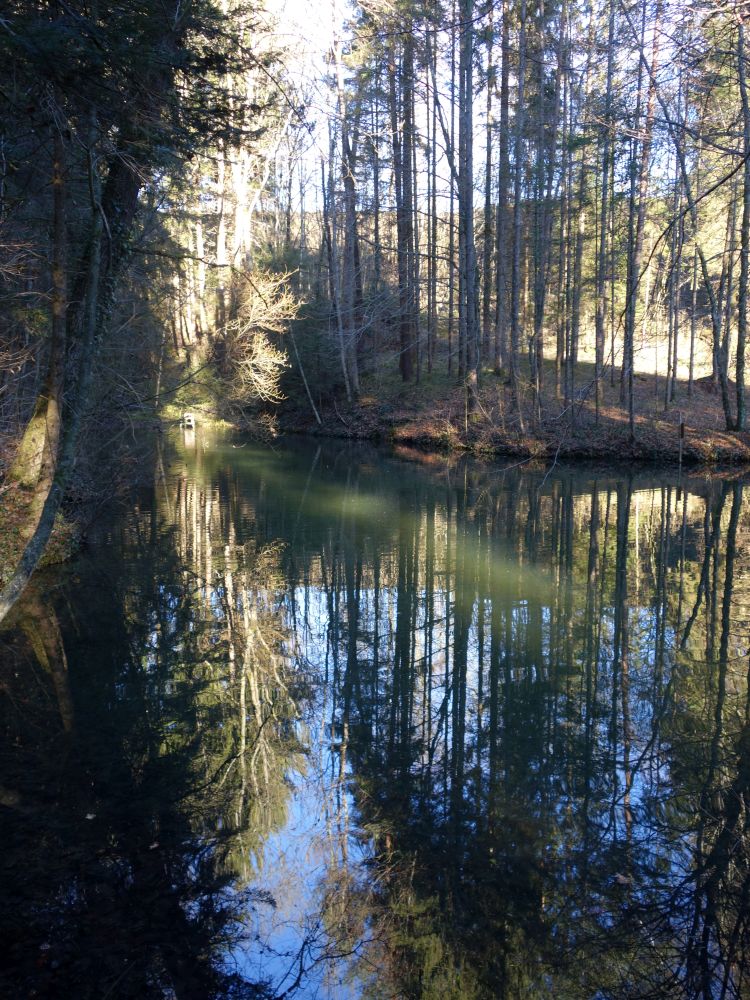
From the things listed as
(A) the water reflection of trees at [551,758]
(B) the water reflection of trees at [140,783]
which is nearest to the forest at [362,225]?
(B) the water reflection of trees at [140,783]

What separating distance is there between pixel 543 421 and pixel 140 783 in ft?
58.1

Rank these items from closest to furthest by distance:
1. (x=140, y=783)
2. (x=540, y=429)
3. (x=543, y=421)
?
1. (x=140, y=783)
2. (x=543, y=421)
3. (x=540, y=429)

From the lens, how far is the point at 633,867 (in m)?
4.35

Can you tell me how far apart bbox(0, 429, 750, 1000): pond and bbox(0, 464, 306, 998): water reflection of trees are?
2 cm

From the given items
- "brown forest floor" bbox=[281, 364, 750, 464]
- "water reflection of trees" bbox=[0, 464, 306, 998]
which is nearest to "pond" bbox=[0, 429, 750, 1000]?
"water reflection of trees" bbox=[0, 464, 306, 998]

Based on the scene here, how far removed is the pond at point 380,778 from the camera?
3.73m

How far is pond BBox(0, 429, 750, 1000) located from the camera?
373 centimetres

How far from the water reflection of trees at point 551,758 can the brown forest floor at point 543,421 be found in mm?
6921

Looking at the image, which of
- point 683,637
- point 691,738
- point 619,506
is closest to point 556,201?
point 619,506

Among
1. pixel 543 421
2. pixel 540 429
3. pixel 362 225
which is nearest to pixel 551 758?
pixel 543 421

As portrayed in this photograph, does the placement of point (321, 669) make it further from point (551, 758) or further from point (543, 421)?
point (543, 421)

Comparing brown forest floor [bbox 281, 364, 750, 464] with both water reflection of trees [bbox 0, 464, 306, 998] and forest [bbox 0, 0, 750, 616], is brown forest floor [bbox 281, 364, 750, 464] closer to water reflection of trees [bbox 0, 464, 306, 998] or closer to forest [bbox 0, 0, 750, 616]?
forest [bbox 0, 0, 750, 616]

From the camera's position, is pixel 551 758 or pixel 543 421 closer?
pixel 551 758

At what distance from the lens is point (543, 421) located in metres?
21.3
